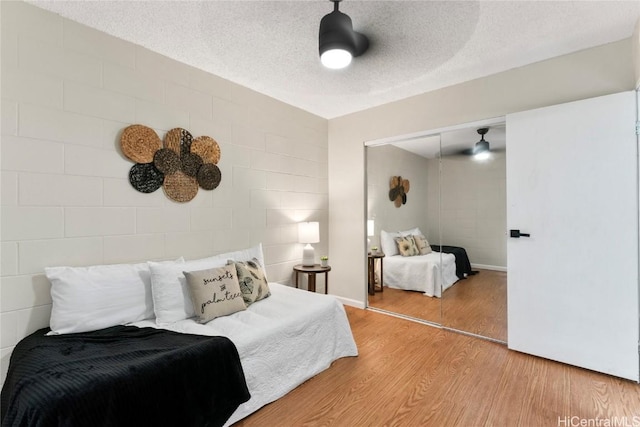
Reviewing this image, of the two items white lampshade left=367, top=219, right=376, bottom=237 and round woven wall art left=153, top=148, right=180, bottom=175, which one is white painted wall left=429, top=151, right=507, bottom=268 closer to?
white lampshade left=367, top=219, right=376, bottom=237

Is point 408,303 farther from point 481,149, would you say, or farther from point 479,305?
point 481,149

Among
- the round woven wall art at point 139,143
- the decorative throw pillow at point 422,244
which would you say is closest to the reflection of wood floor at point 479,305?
the decorative throw pillow at point 422,244

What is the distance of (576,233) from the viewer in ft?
7.64

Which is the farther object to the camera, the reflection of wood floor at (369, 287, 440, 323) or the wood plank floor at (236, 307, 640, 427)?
the reflection of wood floor at (369, 287, 440, 323)

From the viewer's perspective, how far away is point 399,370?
2340 mm

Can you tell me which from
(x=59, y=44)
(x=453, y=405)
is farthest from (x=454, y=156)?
(x=59, y=44)

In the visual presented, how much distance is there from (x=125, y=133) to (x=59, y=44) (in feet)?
2.11

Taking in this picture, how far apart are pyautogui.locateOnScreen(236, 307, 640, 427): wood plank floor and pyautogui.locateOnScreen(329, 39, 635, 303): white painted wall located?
1.42 metres

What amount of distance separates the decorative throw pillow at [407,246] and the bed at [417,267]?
11 mm

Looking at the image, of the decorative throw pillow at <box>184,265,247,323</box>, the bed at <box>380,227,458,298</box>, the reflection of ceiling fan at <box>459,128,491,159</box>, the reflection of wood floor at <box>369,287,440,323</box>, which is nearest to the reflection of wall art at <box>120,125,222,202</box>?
the decorative throw pillow at <box>184,265,247,323</box>

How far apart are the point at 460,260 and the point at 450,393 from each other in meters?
1.46

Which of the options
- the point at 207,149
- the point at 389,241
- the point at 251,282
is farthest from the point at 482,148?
the point at 207,149

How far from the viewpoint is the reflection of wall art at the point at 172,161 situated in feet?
7.62

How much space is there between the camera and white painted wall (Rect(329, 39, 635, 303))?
93.4 inches
